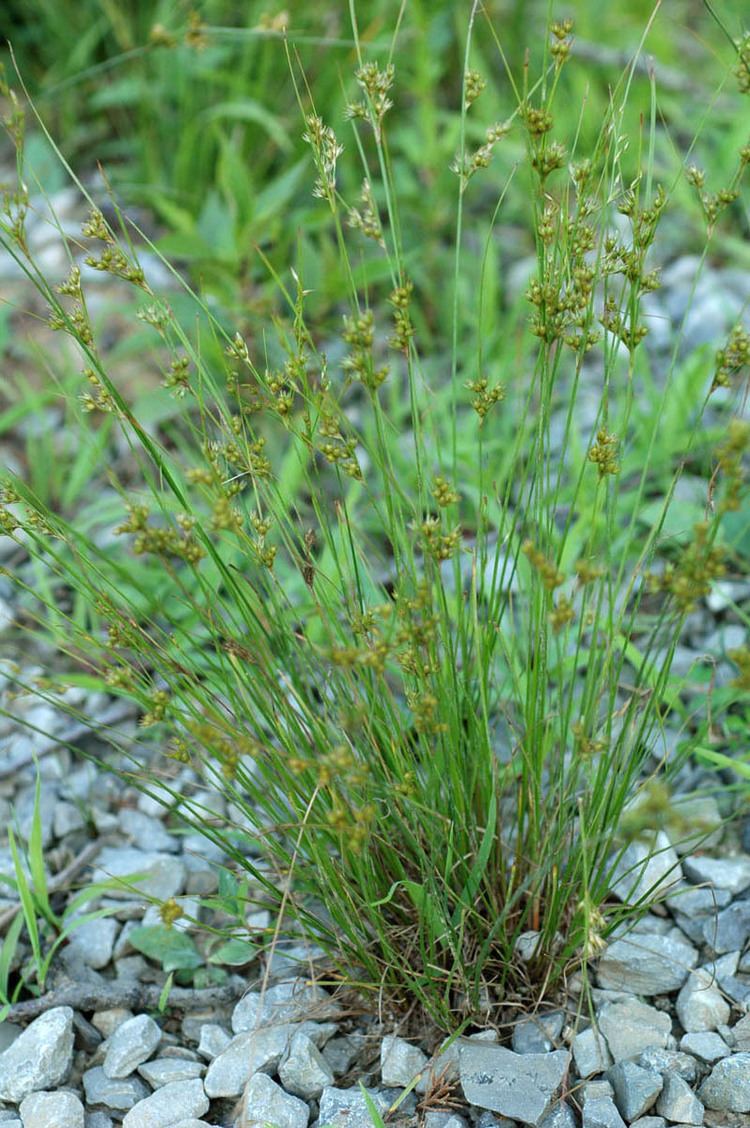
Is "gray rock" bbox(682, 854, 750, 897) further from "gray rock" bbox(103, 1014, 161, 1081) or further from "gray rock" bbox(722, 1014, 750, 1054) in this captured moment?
"gray rock" bbox(103, 1014, 161, 1081)

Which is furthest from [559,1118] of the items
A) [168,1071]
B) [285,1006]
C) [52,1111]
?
[52,1111]

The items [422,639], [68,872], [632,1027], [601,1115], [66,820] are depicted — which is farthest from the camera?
[66,820]

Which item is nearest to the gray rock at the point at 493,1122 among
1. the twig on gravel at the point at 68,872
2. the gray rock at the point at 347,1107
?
the gray rock at the point at 347,1107

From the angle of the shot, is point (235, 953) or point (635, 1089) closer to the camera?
point (635, 1089)

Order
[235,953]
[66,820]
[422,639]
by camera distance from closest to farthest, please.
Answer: [422,639] → [235,953] → [66,820]

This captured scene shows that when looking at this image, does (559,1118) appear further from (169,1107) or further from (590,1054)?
(169,1107)

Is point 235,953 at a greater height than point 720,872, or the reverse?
point 720,872

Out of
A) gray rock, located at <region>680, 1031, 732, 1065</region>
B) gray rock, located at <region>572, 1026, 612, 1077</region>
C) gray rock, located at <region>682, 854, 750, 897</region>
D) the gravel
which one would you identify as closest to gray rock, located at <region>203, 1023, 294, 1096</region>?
the gravel

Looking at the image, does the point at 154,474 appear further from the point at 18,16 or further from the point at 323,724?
the point at 18,16

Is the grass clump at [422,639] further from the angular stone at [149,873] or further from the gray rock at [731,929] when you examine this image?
the gray rock at [731,929]
